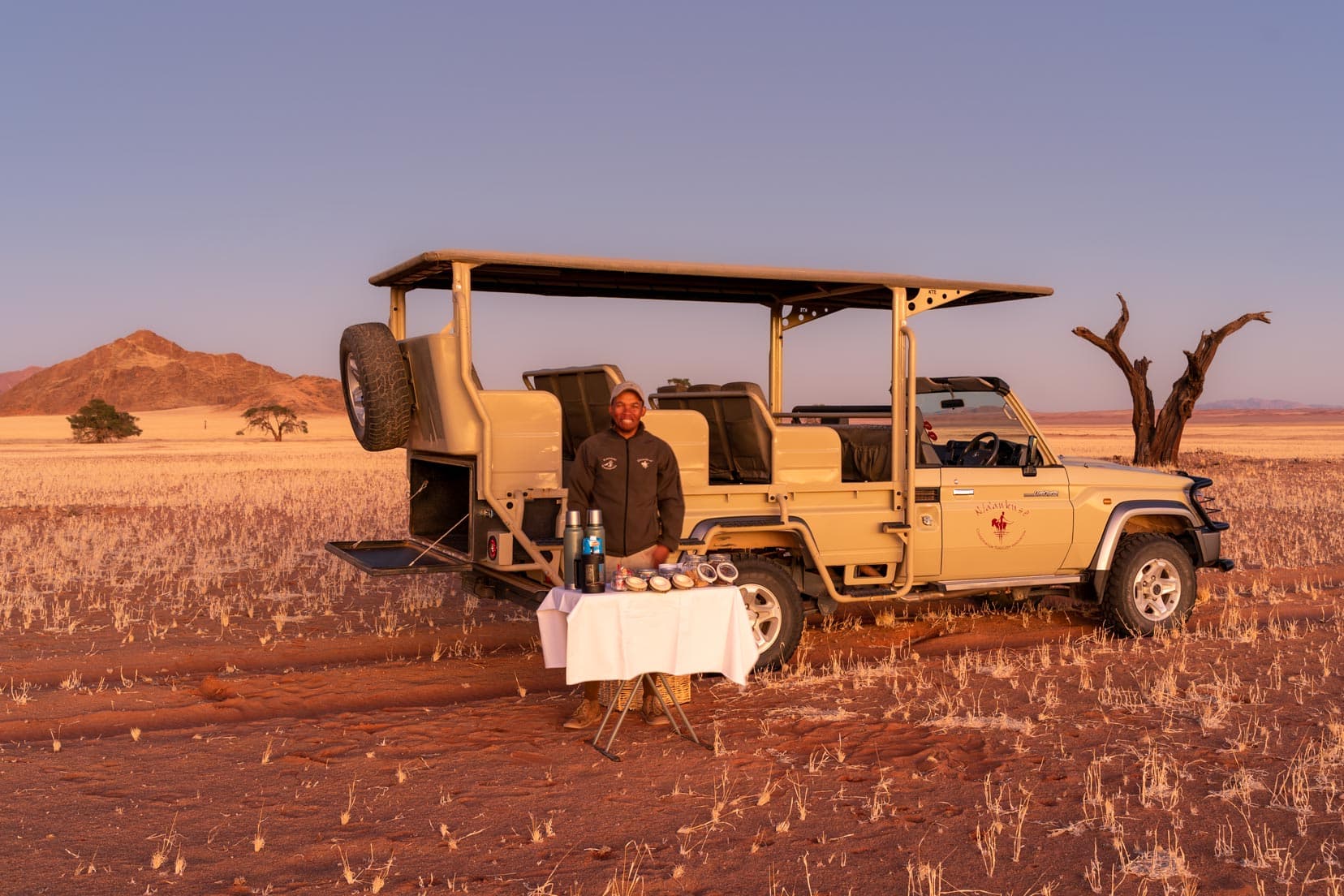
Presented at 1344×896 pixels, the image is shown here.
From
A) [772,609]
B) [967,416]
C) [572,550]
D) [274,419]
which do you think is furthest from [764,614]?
[274,419]

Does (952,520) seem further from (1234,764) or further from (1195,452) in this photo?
(1195,452)

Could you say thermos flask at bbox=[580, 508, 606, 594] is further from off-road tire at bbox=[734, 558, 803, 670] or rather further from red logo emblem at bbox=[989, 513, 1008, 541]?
red logo emblem at bbox=[989, 513, 1008, 541]

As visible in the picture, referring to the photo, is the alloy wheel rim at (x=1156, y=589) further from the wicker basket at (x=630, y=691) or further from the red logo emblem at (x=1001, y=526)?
the wicker basket at (x=630, y=691)

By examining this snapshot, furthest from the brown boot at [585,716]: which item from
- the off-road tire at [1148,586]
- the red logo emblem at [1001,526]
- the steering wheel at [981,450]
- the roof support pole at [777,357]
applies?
the off-road tire at [1148,586]

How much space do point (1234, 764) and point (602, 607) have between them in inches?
128

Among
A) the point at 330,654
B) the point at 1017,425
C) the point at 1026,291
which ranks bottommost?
the point at 330,654

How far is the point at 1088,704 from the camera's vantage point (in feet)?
23.3

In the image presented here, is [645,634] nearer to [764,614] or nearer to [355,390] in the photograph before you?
[764,614]

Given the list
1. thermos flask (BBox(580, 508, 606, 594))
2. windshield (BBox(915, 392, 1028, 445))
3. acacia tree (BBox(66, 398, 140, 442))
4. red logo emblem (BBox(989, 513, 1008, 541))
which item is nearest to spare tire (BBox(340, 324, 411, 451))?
thermos flask (BBox(580, 508, 606, 594))

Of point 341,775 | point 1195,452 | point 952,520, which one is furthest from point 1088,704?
point 1195,452

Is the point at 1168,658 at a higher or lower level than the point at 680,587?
lower

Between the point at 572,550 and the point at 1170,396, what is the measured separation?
27.2 metres

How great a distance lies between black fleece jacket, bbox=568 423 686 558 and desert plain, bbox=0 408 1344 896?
43.2 inches

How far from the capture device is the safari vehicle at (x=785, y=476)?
731cm
